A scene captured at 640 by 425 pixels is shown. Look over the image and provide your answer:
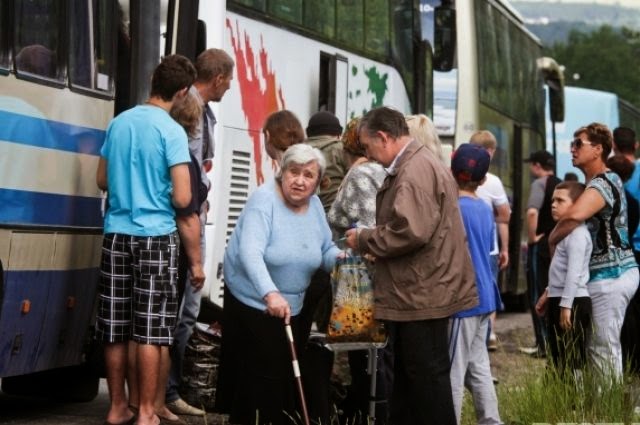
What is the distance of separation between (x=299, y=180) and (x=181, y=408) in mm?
2093

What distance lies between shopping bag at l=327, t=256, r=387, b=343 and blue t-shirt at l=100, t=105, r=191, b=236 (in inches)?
45.8

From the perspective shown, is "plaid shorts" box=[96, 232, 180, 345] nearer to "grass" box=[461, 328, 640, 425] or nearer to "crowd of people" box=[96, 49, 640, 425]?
"crowd of people" box=[96, 49, 640, 425]

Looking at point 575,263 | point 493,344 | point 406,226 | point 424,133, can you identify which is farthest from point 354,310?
point 493,344

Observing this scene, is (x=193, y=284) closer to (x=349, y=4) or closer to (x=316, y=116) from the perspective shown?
(x=316, y=116)

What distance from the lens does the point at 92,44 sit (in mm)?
9516

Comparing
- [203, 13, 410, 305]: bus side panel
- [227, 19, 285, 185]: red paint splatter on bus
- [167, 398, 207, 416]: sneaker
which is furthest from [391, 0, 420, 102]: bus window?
[167, 398, 207, 416]: sneaker

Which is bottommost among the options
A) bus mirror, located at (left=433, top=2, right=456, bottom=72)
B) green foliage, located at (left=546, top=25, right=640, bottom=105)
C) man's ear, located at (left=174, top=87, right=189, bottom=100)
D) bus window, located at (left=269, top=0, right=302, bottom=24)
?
man's ear, located at (left=174, top=87, right=189, bottom=100)

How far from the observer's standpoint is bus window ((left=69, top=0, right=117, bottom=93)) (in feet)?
30.5

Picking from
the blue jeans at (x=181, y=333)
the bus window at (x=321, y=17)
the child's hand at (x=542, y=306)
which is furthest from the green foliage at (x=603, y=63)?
the blue jeans at (x=181, y=333)

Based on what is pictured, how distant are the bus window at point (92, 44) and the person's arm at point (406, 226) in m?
2.23

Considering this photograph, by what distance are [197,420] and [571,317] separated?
2.25 metres

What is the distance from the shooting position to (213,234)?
39.8 feet

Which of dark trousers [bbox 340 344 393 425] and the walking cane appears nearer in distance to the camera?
the walking cane

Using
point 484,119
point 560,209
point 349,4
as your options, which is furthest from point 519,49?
point 560,209
